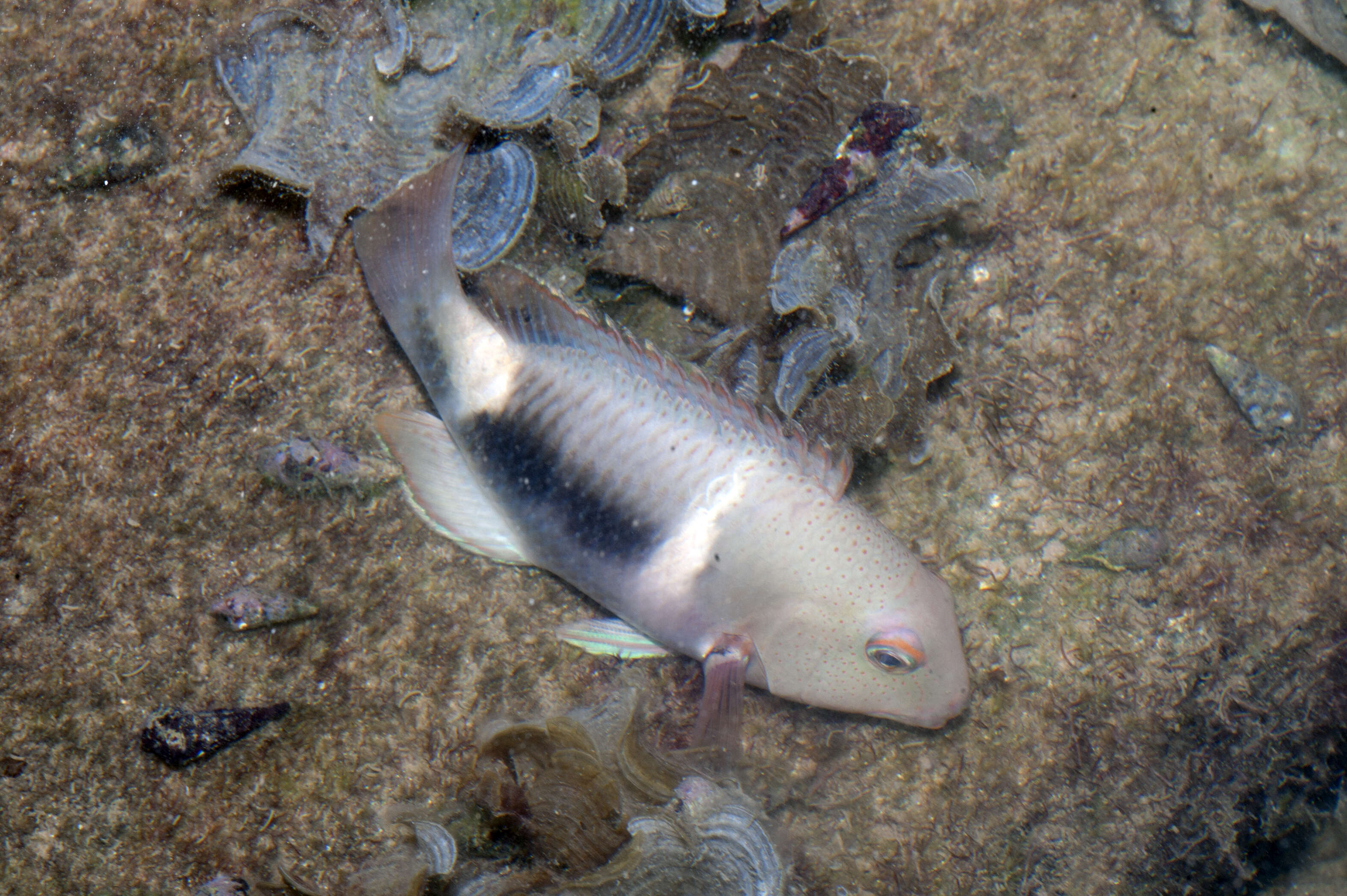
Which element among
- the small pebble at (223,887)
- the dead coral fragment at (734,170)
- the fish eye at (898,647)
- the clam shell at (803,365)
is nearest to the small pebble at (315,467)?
the dead coral fragment at (734,170)

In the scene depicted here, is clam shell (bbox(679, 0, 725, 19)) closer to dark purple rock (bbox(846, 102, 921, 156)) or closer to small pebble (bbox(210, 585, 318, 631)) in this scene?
dark purple rock (bbox(846, 102, 921, 156))

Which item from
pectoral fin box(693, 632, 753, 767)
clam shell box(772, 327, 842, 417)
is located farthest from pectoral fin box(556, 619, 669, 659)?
clam shell box(772, 327, 842, 417)

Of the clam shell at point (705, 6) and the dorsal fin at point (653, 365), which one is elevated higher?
the clam shell at point (705, 6)

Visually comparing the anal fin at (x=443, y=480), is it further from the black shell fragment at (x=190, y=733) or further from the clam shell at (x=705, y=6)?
the clam shell at (x=705, y=6)

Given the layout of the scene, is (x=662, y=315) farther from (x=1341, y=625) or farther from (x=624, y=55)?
(x=1341, y=625)

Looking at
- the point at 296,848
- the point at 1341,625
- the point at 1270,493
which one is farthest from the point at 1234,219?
the point at 296,848

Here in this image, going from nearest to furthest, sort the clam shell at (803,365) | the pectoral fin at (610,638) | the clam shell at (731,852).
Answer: the clam shell at (731,852) < the clam shell at (803,365) < the pectoral fin at (610,638)

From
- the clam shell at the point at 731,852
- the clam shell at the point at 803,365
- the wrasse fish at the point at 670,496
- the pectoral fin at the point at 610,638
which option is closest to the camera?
the clam shell at the point at 731,852

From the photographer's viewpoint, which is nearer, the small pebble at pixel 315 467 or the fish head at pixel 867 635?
the fish head at pixel 867 635
